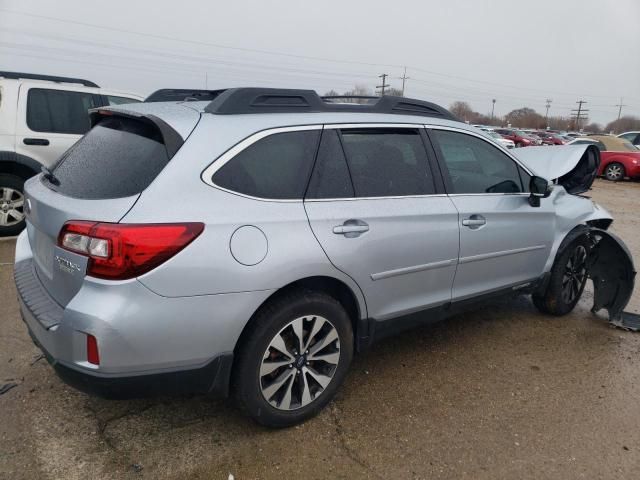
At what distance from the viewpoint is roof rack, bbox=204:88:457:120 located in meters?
2.55

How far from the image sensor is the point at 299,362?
103 inches

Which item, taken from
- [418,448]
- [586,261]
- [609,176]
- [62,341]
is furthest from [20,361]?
[609,176]

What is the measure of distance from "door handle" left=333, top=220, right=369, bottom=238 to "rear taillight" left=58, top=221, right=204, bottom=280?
2.70 ft

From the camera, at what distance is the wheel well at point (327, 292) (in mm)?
2424

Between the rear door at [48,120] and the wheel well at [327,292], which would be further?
the rear door at [48,120]

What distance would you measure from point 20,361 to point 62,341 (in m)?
1.44

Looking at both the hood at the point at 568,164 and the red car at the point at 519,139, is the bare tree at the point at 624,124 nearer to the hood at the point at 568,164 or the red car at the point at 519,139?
the red car at the point at 519,139

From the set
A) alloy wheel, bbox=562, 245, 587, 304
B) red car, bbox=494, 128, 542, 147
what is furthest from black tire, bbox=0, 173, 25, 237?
red car, bbox=494, 128, 542, 147

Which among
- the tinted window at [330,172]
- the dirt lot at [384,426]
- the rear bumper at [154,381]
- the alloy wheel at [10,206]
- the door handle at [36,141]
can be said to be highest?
the tinted window at [330,172]

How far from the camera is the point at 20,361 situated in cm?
326

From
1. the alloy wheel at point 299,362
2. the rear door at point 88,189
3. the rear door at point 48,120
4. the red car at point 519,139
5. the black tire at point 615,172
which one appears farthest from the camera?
the red car at point 519,139

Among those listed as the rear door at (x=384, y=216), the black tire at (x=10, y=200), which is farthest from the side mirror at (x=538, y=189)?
the black tire at (x=10, y=200)

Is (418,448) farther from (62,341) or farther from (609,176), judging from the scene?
(609,176)

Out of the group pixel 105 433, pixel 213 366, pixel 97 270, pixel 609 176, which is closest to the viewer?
pixel 97 270
